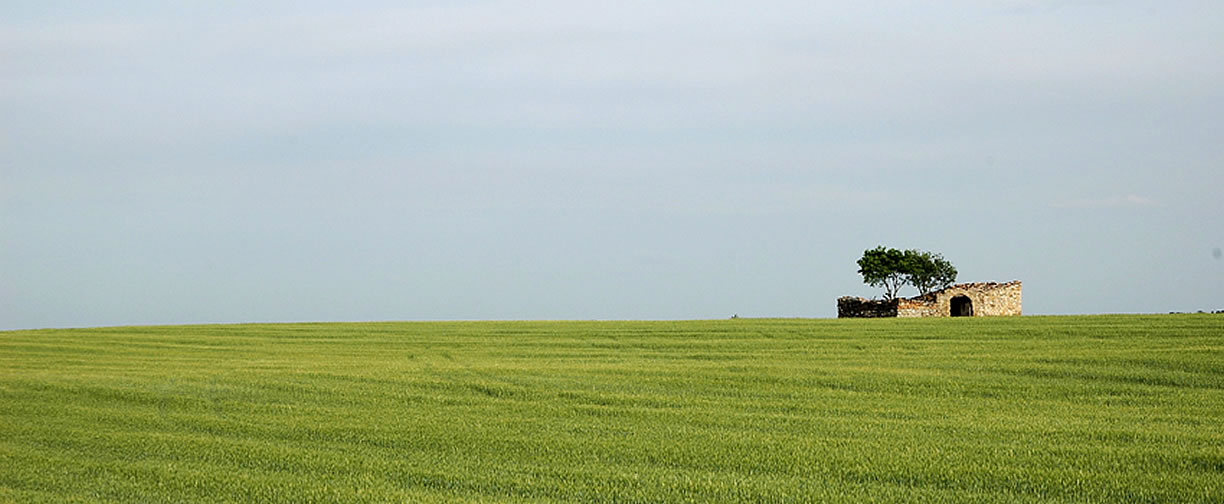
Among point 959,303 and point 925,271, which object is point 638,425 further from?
point 925,271

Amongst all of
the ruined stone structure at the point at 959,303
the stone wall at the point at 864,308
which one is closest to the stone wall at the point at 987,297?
the ruined stone structure at the point at 959,303

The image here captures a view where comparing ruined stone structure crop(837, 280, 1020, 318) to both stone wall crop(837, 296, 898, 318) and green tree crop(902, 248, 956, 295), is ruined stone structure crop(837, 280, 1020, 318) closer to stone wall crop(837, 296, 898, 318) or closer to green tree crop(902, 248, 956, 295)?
stone wall crop(837, 296, 898, 318)

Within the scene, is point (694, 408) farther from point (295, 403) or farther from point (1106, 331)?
point (1106, 331)

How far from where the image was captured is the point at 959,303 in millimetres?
35625

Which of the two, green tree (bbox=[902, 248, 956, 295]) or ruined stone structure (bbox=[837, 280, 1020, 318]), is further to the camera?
green tree (bbox=[902, 248, 956, 295])

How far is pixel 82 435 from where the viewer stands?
898cm

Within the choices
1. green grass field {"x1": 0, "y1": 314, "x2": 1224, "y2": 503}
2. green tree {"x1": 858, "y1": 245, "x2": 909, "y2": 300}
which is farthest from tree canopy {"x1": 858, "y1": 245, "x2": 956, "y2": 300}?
green grass field {"x1": 0, "y1": 314, "x2": 1224, "y2": 503}

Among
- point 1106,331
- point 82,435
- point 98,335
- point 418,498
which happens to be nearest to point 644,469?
point 418,498

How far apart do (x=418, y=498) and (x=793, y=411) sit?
4702mm

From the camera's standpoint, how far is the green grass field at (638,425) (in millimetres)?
6691

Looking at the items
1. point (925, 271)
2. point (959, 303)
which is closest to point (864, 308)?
point (959, 303)

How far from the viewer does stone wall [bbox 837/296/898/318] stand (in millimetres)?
34688

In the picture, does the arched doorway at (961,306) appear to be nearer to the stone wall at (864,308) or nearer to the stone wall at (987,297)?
the stone wall at (987,297)

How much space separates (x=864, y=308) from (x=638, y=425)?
92.3 ft
